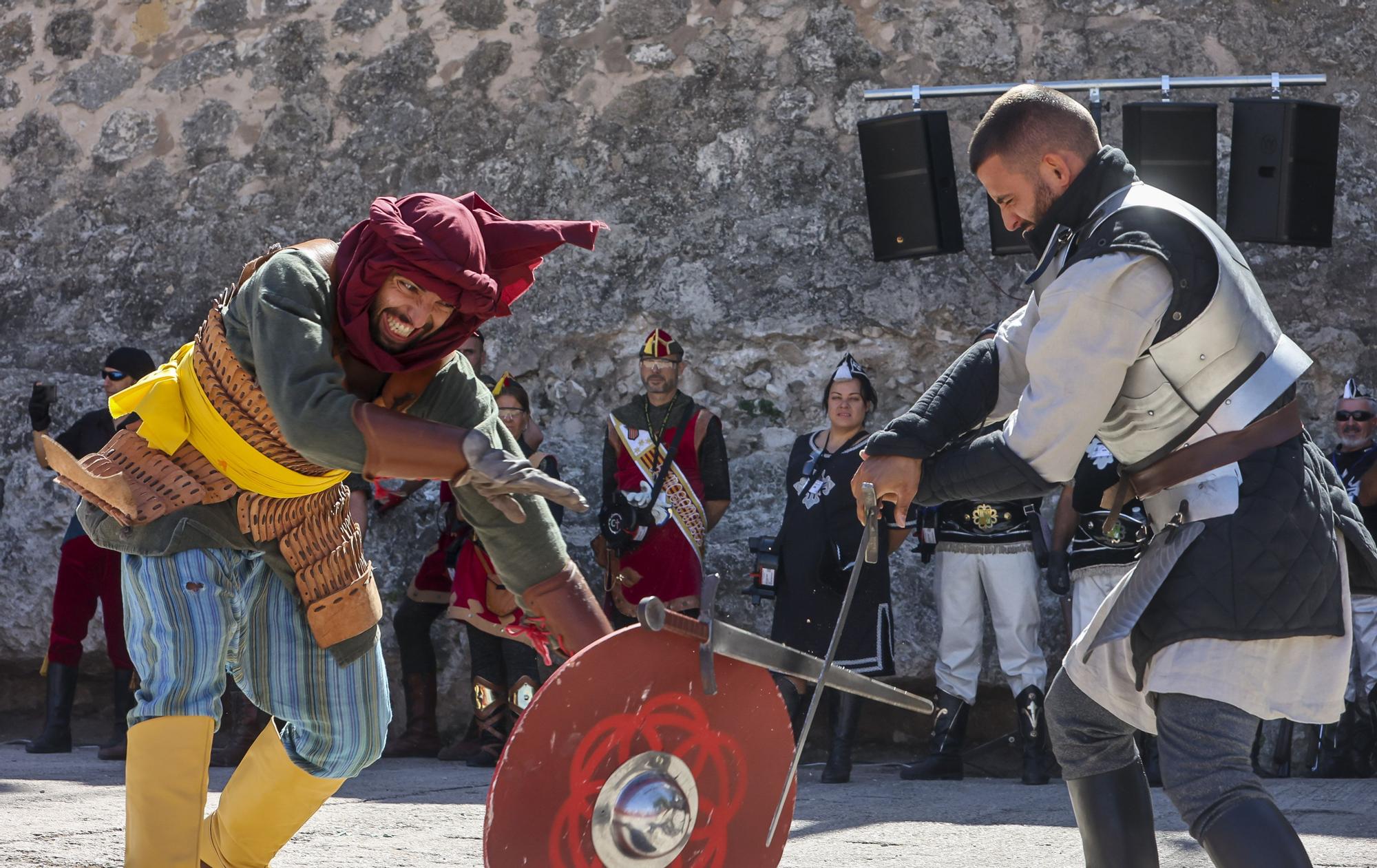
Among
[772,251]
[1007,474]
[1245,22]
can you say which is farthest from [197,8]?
[1007,474]

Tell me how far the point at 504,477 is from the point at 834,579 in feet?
11.2

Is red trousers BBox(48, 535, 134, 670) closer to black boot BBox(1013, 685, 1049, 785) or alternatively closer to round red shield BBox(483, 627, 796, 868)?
black boot BBox(1013, 685, 1049, 785)

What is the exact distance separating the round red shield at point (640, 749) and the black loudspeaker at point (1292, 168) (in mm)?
4436

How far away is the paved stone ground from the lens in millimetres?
3375

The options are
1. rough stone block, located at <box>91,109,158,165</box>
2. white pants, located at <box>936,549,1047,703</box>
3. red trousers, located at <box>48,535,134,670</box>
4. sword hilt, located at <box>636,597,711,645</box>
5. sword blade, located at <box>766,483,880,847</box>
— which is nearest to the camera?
sword hilt, located at <box>636,597,711,645</box>

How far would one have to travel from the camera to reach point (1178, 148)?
20.0ft

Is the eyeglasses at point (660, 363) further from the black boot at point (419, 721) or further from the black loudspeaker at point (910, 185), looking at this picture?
the black boot at point (419, 721)

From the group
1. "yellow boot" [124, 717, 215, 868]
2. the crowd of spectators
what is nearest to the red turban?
"yellow boot" [124, 717, 215, 868]

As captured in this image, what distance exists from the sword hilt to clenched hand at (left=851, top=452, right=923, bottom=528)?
35cm

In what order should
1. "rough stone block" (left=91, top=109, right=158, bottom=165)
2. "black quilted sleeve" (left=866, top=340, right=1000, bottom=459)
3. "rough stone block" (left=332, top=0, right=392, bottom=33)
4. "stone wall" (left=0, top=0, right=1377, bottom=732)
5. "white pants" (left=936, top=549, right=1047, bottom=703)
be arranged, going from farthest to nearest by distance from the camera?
"rough stone block" (left=91, top=109, right=158, bottom=165), "rough stone block" (left=332, top=0, right=392, bottom=33), "stone wall" (left=0, top=0, right=1377, bottom=732), "white pants" (left=936, top=549, right=1047, bottom=703), "black quilted sleeve" (left=866, top=340, right=1000, bottom=459)

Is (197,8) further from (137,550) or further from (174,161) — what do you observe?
(137,550)

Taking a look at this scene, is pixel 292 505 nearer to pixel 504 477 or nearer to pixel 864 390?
pixel 504 477

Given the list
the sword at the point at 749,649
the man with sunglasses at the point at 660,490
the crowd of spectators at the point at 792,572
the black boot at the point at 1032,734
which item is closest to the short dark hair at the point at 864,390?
the crowd of spectators at the point at 792,572

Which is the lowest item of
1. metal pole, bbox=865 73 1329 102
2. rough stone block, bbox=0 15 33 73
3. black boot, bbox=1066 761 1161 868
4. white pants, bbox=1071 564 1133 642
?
white pants, bbox=1071 564 1133 642
